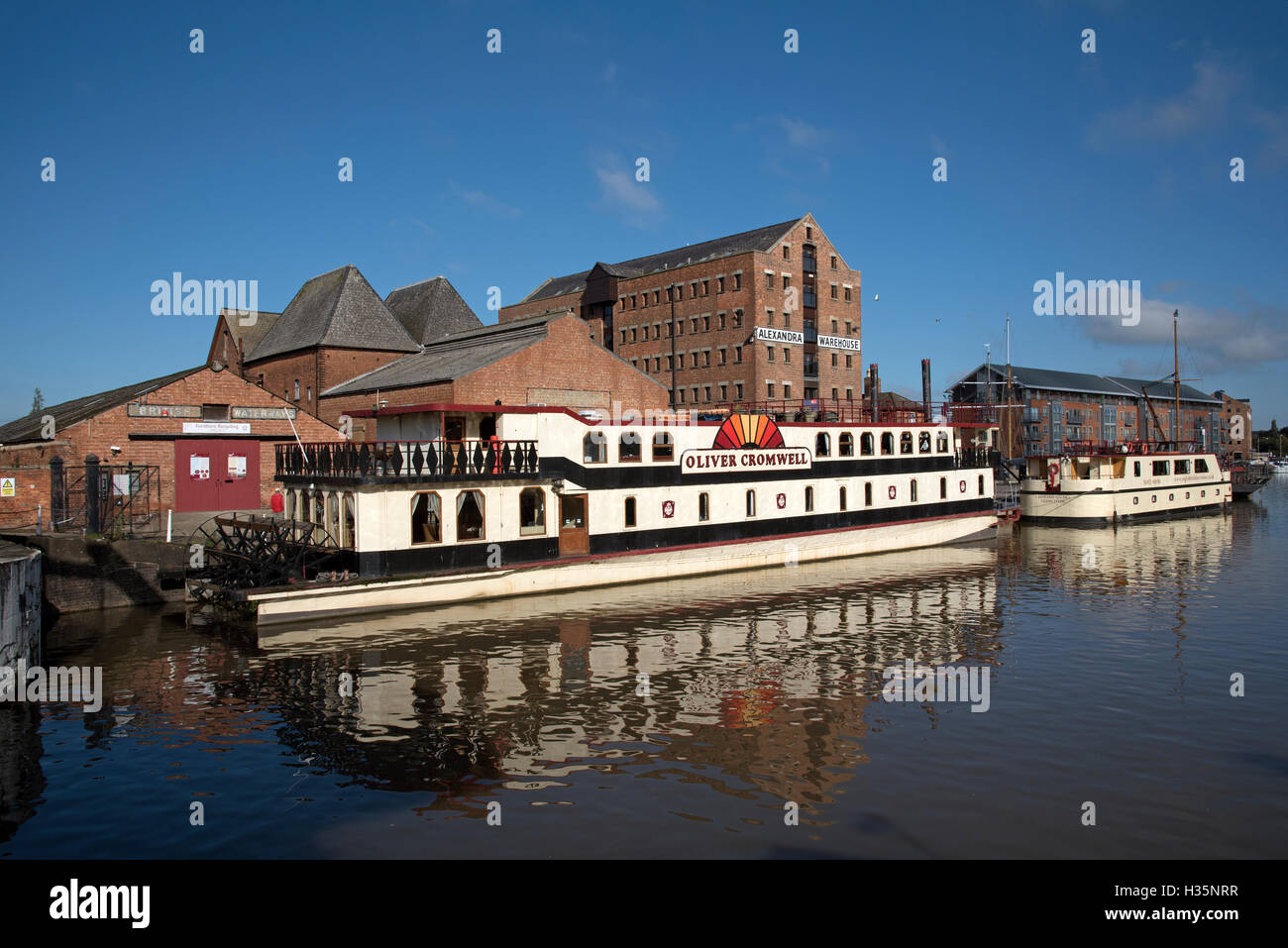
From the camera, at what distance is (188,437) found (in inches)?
1415

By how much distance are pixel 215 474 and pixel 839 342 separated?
1803 inches

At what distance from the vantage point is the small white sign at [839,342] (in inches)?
2579

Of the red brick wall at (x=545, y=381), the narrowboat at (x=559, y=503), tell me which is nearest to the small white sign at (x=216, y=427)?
the red brick wall at (x=545, y=381)

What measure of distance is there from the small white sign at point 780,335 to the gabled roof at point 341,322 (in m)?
23.4

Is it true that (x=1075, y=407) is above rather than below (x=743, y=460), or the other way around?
above

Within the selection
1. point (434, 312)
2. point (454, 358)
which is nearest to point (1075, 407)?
point (434, 312)

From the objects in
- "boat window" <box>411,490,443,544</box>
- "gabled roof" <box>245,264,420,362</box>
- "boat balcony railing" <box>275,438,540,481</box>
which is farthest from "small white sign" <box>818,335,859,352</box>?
"boat window" <box>411,490,443,544</box>

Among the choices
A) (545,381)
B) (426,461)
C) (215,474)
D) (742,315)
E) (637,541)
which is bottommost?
(637,541)

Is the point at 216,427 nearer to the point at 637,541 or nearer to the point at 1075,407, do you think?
the point at 637,541

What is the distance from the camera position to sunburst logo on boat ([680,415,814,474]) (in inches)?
1196

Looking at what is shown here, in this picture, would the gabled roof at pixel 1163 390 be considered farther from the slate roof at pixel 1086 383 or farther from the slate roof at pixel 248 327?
the slate roof at pixel 248 327

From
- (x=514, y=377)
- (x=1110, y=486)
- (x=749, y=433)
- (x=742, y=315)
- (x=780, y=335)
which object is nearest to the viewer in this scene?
(x=749, y=433)

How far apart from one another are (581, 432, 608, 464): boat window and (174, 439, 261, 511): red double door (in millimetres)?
18268

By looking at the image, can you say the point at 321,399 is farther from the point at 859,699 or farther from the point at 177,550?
the point at 859,699
